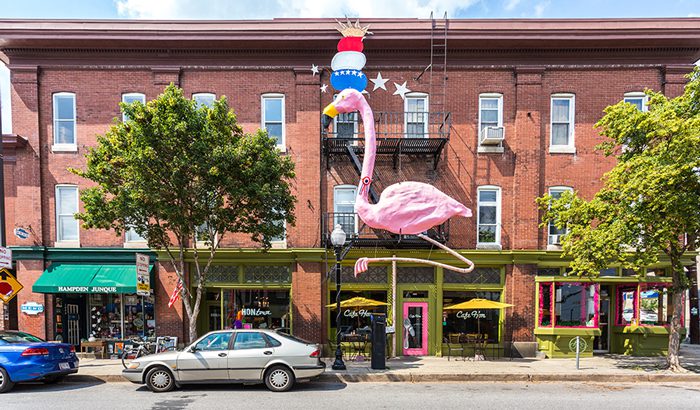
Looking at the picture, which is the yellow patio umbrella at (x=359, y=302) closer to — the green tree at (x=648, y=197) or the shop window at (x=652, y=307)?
the green tree at (x=648, y=197)

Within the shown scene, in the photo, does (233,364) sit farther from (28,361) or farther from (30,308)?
(30,308)

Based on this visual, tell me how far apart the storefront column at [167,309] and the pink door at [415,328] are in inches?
278

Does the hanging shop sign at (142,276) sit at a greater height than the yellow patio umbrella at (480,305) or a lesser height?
greater

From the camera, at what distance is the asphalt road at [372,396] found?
762 centimetres

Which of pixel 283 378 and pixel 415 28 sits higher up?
pixel 415 28

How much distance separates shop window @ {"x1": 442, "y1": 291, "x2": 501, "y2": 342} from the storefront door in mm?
3631

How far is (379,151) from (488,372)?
7.08 meters

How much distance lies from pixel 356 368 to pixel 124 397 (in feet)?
17.8

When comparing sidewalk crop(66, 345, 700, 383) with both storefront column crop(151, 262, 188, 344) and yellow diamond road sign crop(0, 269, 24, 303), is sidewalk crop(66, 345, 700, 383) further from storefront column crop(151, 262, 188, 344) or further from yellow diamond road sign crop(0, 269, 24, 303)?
yellow diamond road sign crop(0, 269, 24, 303)

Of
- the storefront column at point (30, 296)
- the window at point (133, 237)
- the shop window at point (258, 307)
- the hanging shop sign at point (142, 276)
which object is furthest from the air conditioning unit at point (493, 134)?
the storefront column at point (30, 296)

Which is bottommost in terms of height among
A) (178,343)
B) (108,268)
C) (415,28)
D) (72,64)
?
(178,343)

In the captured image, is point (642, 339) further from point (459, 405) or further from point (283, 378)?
point (283, 378)

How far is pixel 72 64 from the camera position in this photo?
40.7ft

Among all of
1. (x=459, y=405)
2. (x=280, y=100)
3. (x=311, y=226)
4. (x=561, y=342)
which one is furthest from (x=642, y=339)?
(x=280, y=100)
